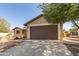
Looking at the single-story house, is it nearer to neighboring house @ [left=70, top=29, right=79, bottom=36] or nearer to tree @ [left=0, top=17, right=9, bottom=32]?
neighboring house @ [left=70, top=29, right=79, bottom=36]

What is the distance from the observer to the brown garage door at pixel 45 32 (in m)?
5.82

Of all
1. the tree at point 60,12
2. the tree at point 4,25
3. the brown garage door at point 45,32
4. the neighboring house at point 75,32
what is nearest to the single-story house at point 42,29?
the brown garage door at point 45,32

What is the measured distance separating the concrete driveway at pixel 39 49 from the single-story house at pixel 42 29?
6.8 inches

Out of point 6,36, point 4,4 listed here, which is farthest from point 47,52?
point 4,4

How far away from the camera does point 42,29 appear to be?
5969 mm

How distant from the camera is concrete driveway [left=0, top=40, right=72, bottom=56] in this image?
5.45 meters

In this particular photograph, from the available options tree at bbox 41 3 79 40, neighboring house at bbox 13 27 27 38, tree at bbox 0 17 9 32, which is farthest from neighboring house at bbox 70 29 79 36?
tree at bbox 0 17 9 32

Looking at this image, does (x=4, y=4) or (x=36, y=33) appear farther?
(x=36, y=33)

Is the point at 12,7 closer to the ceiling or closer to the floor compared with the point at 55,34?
closer to the ceiling

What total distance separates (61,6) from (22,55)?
1625 mm

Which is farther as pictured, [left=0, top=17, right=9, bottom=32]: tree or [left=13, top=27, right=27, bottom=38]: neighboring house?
[left=13, top=27, right=27, bottom=38]: neighboring house

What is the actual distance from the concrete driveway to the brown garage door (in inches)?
6.3

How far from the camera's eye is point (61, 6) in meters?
5.48

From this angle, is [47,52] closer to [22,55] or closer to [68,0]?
[22,55]
